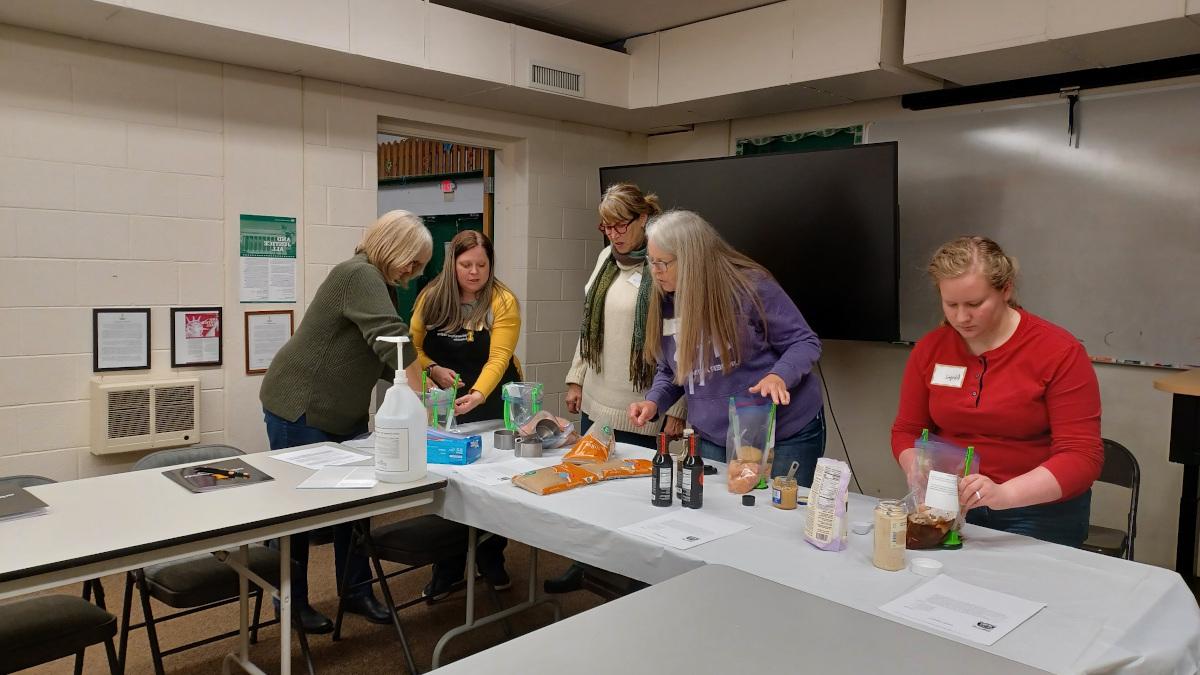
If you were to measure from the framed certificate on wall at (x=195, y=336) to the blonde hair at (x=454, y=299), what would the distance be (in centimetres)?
112

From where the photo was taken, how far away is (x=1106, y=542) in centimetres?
288

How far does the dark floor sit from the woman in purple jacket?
114 cm

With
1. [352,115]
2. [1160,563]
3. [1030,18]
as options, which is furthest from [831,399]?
[352,115]

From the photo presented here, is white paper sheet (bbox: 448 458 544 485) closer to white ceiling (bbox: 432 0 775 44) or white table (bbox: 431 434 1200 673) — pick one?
white table (bbox: 431 434 1200 673)

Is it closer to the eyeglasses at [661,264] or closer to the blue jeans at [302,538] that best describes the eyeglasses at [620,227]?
the eyeglasses at [661,264]

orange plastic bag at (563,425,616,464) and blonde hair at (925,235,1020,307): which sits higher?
blonde hair at (925,235,1020,307)

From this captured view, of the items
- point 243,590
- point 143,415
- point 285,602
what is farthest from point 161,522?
point 143,415

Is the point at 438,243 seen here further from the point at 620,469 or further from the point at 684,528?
the point at 684,528

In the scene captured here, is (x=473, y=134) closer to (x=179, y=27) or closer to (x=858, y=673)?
(x=179, y=27)

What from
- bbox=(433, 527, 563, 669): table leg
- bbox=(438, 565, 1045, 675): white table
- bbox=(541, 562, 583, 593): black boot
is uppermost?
bbox=(438, 565, 1045, 675): white table

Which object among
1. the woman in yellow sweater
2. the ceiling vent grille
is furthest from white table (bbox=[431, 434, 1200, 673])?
the ceiling vent grille

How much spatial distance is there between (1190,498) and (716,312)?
197cm

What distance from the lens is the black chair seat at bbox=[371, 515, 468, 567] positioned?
104 inches

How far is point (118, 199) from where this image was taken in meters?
3.44
